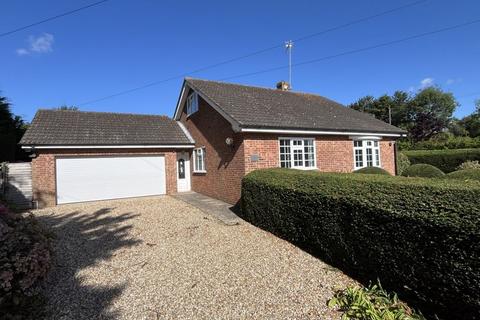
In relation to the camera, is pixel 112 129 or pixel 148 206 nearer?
pixel 148 206

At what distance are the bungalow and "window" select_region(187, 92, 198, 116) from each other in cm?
5

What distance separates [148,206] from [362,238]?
28.6ft

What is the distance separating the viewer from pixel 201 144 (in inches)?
547

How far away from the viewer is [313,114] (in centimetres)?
1349

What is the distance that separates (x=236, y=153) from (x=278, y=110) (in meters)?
3.44

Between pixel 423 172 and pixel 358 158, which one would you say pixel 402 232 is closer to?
pixel 423 172

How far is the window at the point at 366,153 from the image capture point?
13531 mm

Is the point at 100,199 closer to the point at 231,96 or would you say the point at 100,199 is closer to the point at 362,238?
the point at 231,96

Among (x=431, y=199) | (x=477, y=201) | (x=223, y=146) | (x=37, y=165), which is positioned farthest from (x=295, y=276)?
(x=37, y=165)

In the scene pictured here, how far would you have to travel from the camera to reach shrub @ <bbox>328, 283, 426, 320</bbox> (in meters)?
3.61

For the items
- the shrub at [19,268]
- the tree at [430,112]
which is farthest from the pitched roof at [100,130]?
the tree at [430,112]

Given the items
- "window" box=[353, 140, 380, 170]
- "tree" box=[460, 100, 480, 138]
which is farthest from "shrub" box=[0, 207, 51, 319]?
"tree" box=[460, 100, 480, 138]

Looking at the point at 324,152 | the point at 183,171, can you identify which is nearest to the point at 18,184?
the point at 183,171

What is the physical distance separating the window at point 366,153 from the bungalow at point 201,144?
0.05m
